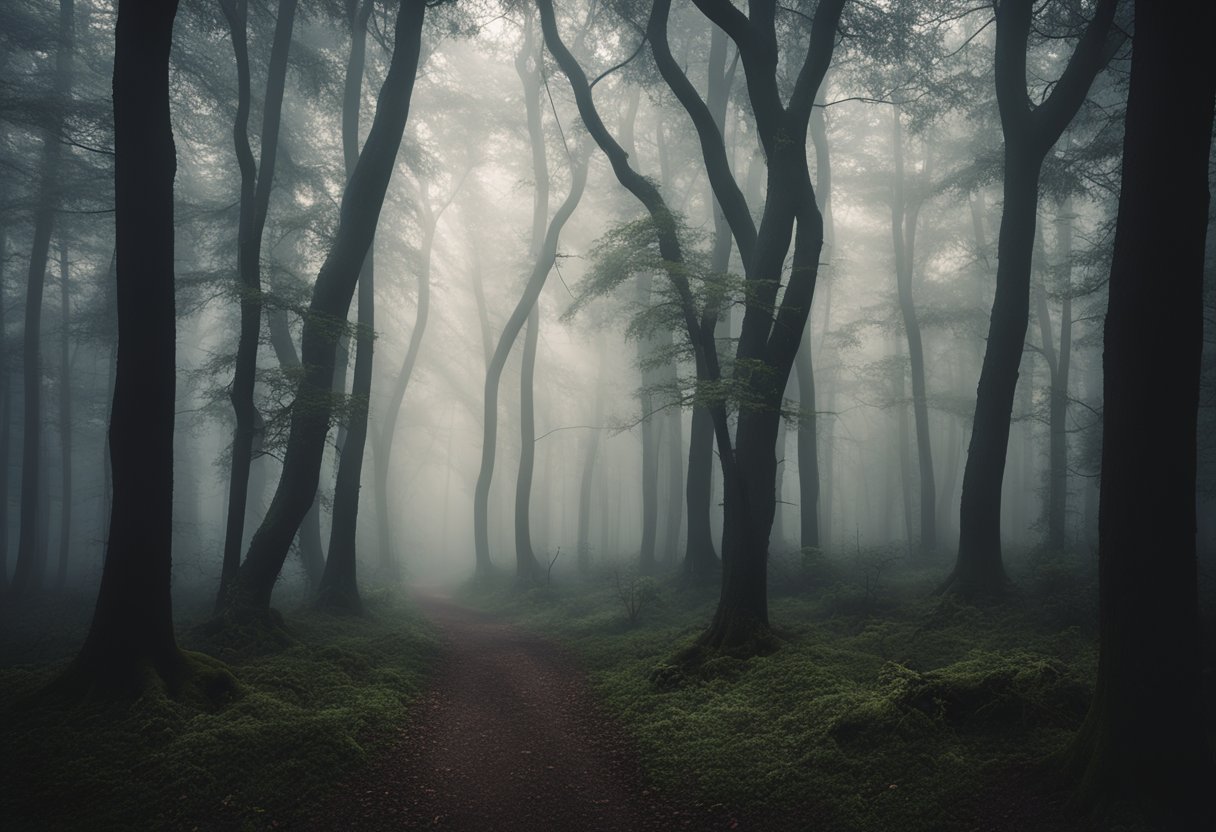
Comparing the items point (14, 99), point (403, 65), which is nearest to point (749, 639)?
point (403, 65)

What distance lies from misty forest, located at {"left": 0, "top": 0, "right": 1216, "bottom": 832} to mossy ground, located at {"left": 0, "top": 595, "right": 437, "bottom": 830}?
0.15 ft

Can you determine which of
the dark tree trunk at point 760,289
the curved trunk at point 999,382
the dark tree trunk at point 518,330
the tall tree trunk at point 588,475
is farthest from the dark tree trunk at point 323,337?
the curved trunk at point 999,382

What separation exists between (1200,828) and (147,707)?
8.68 m

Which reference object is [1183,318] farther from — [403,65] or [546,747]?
[403,65]

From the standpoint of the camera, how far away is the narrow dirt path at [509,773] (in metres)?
5.19

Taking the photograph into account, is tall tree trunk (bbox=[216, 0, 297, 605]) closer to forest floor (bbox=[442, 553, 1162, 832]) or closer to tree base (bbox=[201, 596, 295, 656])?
tree base (bbox=[201, 596, 295, 656])

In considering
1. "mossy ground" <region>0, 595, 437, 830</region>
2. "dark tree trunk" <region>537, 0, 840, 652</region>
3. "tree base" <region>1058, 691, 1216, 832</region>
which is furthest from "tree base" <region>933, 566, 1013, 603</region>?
"mossy ground" <region>0, 595, 437, 830</region>

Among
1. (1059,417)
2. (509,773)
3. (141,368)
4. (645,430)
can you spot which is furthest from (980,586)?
(141,368)

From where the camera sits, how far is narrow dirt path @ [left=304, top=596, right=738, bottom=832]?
5.19m

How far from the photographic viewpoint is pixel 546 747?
669 cm

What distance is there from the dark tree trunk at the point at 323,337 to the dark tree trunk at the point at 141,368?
2.85 meters

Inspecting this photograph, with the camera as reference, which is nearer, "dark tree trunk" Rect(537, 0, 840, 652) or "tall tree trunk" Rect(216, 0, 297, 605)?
"dark tree trunk" Rect(537, 0, 840, 652)

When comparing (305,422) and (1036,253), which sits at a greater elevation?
(1036,253)

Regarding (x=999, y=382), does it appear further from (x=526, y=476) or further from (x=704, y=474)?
(x=526, y=476)
